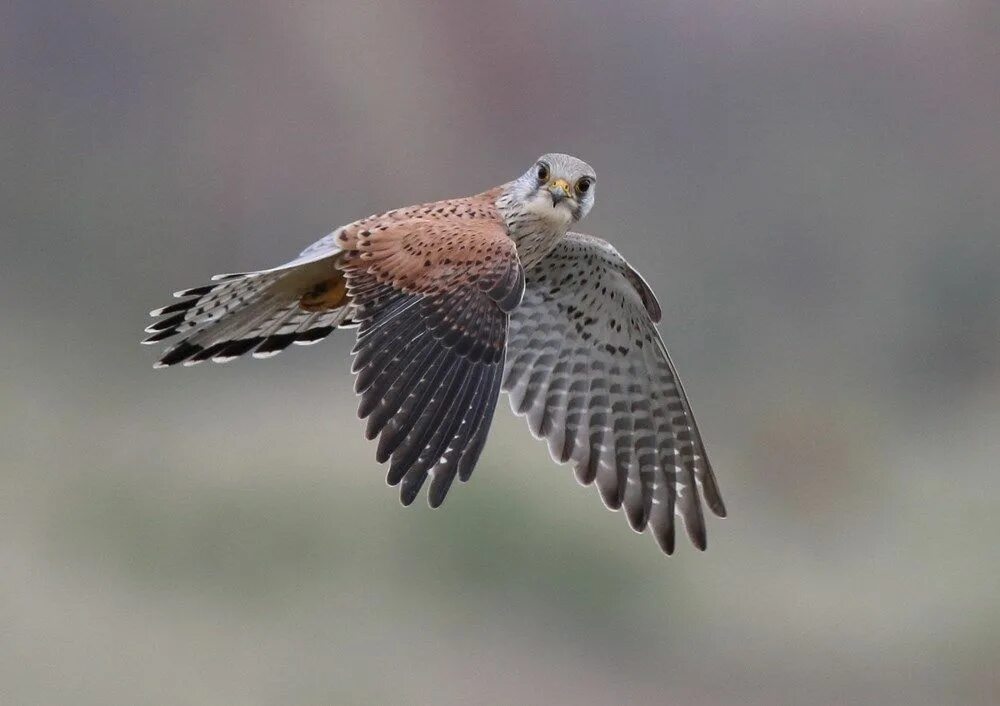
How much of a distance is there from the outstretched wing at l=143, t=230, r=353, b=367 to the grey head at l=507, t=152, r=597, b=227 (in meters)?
0.51

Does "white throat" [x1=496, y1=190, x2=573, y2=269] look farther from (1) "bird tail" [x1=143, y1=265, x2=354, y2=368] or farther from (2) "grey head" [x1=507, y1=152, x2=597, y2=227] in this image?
(1) "bird tail" [x1=143, y1=265, x2=354, y2=368]

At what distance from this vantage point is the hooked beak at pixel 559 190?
398 cm

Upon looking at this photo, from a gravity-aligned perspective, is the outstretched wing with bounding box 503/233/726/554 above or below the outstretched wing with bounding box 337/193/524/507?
above

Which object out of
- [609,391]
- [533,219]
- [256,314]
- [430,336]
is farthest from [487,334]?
[609,391]

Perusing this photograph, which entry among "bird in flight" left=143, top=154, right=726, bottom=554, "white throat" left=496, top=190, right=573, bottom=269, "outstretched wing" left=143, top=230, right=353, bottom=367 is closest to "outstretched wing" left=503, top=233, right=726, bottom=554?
"bird in flight" left=143, top=154, right=726, bottom=554

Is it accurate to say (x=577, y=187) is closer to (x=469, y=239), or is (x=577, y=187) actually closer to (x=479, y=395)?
(x=469, y=239)

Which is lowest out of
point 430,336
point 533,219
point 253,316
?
point 430,336

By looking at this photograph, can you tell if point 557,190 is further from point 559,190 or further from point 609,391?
point 609,391

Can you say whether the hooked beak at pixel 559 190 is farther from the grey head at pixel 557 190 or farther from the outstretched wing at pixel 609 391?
the outstretched wing at pixel 609 391

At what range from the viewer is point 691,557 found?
33.2 feet

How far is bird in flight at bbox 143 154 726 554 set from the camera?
137 inches

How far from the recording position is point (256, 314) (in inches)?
163

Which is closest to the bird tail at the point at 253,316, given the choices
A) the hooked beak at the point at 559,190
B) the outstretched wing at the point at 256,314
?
the outstretched wing at the point at 256,314

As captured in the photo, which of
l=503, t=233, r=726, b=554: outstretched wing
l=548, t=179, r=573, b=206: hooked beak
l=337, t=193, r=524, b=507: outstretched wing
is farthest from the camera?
l=503, t=233, r=726, b=554: outstretched wing
